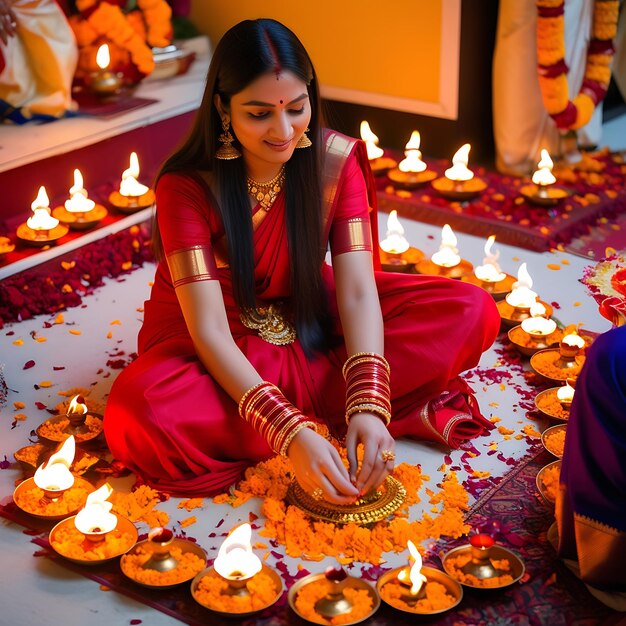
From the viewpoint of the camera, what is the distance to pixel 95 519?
99.1 inches

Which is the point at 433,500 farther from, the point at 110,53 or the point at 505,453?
the point at 110,53

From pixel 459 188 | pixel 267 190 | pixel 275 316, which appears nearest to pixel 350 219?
pixel 267 190

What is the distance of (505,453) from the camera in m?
A: 2.91

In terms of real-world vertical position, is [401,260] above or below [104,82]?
below

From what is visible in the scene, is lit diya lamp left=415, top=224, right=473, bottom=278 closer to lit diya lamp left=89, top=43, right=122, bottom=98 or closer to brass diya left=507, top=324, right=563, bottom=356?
brass diya left=507, top=324, right=563, bottom=356

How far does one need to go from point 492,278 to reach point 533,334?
1.43 ft

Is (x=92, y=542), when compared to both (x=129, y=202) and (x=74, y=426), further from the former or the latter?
(x=129, y=202)

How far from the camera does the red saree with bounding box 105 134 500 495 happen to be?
2742 mm

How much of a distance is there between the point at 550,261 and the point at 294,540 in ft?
6.70

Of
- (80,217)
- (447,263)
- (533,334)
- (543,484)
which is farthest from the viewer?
(80,217)

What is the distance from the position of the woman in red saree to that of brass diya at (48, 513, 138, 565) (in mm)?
226

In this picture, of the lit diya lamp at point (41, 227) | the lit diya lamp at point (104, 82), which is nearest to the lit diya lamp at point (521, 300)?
the lit diya lamp at point (41, 227)

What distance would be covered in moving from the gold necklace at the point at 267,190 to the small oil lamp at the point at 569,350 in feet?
3.34

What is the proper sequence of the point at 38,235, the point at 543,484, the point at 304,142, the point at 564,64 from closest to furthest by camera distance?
the point at 543,484
the point at 304,142
the point at 38,235
the point at 564,64
